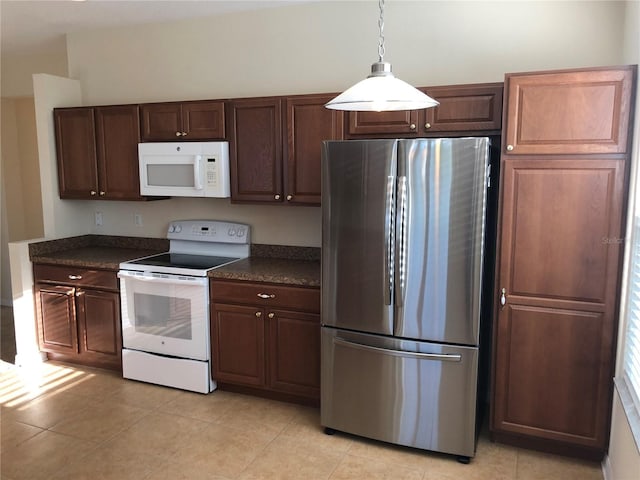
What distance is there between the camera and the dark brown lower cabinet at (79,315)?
12.7ft

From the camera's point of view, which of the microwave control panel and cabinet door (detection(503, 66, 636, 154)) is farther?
the microwave control panel

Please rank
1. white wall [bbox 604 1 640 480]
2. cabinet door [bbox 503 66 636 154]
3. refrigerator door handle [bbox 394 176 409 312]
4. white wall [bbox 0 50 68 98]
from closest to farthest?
white wall [bbox 604 1 640 480] < cabinet door [bbox 503 66 636 154] < refrigerator door handle [bbox 394 176 409 312] < white wall [bbox 0 50 68 98]

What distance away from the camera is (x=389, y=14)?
136 inches

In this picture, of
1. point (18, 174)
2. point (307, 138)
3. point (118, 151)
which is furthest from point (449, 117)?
point (18, 174)

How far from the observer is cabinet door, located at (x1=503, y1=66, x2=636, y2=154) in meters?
2.47

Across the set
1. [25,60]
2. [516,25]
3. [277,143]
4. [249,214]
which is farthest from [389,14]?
[25,60]

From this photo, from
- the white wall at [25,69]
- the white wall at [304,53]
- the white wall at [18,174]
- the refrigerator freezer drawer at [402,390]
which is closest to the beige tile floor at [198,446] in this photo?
the refrigerator freezer drawer at [402,390]

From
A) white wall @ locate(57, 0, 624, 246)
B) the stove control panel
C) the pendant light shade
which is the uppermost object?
white wall @ locate(57, 0, 624, 246)

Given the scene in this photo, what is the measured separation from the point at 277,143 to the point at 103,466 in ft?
7.09

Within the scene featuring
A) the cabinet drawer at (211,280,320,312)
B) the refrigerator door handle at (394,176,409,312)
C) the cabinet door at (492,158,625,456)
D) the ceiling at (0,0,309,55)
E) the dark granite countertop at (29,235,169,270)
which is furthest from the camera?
the dark granite countertop at (29,235,169,270)

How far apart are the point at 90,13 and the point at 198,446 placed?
314 centimetres

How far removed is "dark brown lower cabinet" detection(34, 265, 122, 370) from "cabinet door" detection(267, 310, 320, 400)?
1.26 m

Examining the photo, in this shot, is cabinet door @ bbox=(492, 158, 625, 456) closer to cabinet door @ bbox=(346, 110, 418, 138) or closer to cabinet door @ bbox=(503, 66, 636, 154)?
cabinet door @ bbox=(503, 66, 636, 154)

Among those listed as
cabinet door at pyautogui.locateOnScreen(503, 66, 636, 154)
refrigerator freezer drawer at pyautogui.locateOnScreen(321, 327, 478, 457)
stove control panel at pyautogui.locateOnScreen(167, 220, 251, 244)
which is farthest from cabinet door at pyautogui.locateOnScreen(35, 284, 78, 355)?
cabinet door at pyautogui.locateOnScreen(503, 66, 636, 154)
